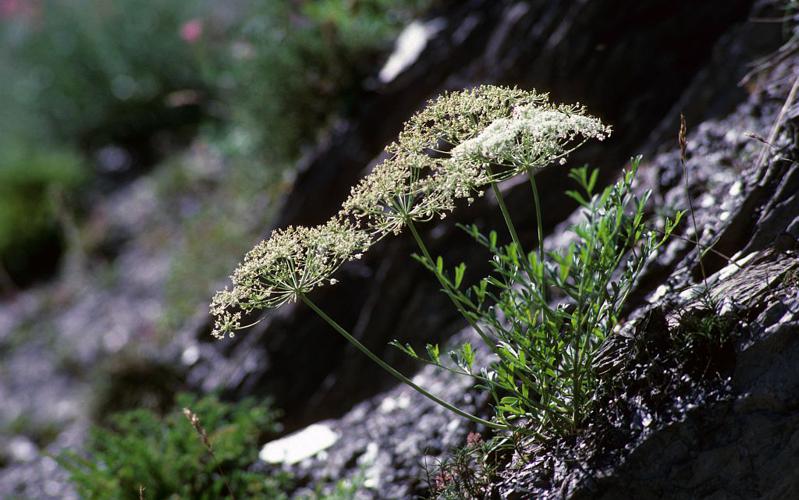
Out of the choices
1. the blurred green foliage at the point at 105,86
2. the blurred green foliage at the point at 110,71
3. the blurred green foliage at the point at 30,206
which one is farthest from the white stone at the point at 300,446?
the blurred green foliage at the point at 110,71

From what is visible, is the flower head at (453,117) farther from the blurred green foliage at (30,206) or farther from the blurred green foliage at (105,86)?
the blurred green foliage at (30,206)

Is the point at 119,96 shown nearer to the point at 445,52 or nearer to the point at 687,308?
the point at 445,52

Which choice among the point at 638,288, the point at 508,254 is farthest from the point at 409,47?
the point at 508,254

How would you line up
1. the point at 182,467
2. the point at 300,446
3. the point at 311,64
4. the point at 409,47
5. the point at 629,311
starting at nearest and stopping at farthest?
the point at 629,311 → the point at 182,467 → the point at 300,446 → the point at 409,47 → the point at 311,64

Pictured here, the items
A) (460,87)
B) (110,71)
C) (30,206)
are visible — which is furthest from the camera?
(110,71)

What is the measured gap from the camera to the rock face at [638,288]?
1.75 m

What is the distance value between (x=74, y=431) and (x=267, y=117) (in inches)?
107

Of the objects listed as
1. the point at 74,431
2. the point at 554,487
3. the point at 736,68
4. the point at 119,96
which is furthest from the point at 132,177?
the point at 554,487

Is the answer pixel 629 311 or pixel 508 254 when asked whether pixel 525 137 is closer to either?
pixel 508 254

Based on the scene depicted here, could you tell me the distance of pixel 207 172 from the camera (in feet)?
24.4

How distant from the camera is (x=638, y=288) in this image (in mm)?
2561

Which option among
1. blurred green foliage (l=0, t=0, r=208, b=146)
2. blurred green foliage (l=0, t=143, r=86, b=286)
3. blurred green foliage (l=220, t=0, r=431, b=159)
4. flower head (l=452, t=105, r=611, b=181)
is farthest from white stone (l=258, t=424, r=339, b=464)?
blurred green foliage (l=0, t=0, r=208, b=146)

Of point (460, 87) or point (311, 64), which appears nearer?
point (460, 87)

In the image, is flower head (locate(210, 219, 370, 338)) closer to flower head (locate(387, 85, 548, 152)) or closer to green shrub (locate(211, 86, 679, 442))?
green shrub (locate(211, 86, 679, 442))
